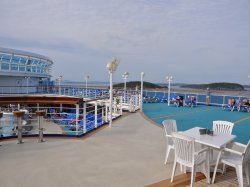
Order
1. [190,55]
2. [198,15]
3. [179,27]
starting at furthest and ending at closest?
[190,55] → [179,27] → [198,15]

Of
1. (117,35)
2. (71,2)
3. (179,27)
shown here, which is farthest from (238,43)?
(71,2)

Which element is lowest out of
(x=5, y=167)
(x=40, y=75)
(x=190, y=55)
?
(x=5, y=167)

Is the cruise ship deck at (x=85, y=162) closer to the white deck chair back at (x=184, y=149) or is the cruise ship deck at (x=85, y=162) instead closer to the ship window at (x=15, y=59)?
the white deck chair back at (x=184, y=149)

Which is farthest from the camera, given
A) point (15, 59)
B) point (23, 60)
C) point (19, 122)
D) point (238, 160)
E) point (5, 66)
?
point (23, 60)

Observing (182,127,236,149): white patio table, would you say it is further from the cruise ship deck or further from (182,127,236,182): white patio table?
the cruise ship deck

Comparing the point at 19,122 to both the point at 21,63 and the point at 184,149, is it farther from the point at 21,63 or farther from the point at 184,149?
the point at 21,63

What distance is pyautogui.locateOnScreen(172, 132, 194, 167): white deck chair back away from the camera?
272 centimetres

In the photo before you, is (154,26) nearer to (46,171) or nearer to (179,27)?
(179,27)

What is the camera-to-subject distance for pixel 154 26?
13.7 m

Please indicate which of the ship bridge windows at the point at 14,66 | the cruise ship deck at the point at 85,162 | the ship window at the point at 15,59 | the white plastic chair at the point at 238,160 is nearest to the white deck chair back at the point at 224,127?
the white plastic chair at the point at 238,160

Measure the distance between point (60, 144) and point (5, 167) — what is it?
1356 millimetres

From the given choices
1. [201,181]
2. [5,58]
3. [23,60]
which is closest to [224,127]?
[201,181]

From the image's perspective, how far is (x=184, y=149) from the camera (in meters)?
2.82

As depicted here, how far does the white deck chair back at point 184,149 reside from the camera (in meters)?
2.72
